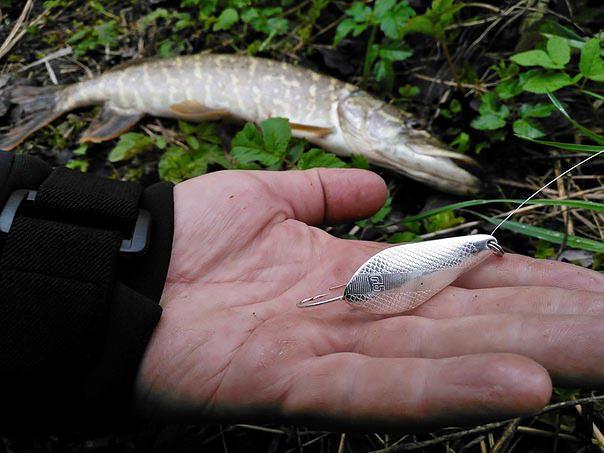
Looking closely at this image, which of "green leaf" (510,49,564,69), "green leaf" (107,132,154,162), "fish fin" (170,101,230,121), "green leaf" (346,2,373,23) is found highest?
"green leaf" (346,2,373,23)

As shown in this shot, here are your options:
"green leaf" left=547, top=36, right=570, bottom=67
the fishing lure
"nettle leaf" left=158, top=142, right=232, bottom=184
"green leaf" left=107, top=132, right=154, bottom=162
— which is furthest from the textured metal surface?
"green leaf" left=107, top=132, right=154, bottom=162

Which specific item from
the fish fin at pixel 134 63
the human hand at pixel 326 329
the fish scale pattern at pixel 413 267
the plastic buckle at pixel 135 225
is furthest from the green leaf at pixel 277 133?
the fish fin at pixel 134 63

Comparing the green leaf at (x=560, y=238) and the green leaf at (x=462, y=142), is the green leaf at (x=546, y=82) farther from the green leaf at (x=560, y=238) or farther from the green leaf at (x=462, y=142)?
the green leaf at (x=560, y=238)

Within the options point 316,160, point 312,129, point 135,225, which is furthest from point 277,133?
point 135,225

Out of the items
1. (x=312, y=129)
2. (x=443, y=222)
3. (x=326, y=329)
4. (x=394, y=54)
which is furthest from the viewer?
(x=312, y=129)

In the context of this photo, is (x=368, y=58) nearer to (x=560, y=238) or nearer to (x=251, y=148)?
(x=251, y=148)

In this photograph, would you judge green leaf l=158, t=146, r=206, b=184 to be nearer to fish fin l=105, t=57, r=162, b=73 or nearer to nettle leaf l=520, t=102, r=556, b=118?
fish fin l=105, t=57, r=162, b=73

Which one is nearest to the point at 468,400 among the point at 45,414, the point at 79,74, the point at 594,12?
the point at 45,414
